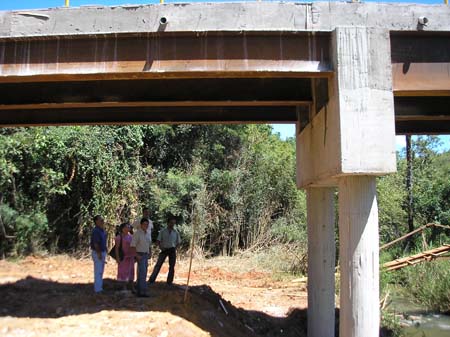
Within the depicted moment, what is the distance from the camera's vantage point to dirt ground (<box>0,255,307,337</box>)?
8961mm

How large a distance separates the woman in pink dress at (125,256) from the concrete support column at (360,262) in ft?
18.2

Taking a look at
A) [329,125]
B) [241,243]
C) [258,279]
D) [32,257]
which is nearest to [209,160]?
[241,243]

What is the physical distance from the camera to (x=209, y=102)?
1016 centimetres

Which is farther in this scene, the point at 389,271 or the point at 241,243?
the point at 241,243

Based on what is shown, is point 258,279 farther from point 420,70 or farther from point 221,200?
point 420,70

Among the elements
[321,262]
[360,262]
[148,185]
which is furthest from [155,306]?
[148,185]

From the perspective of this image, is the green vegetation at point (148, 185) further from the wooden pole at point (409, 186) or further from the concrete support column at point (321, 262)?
the concrete support column at point (321, 262)

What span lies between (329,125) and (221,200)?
1463 cm

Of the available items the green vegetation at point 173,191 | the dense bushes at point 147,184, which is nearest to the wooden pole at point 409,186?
the green vegetation at point 173,191

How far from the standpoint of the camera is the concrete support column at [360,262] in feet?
25.0

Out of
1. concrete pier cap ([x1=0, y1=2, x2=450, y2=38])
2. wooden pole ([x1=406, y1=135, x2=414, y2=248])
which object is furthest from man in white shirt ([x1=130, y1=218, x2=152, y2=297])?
wooden pole ([x1=406, y1=135, x2=414, y2=248])

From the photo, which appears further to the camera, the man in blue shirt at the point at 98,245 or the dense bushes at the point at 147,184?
the dense bushes at the point at 147,184

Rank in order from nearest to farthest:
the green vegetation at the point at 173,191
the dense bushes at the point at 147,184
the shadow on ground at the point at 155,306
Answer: the shadow on ground at the point at 155,306 < the green vegetation at the point at 173,191 < the dense bushes at the point at 147,184

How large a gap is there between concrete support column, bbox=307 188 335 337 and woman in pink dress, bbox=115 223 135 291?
168 inches
